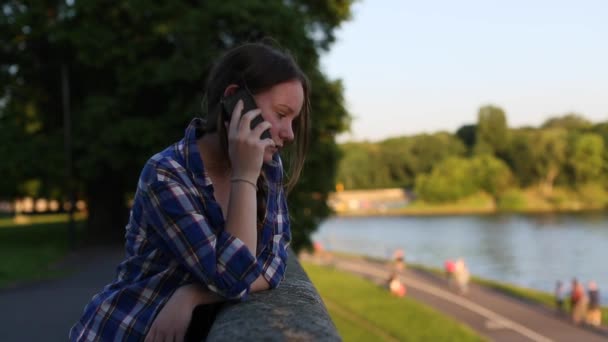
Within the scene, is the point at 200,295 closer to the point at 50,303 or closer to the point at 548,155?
the point at 50,303

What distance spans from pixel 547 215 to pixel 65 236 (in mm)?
56181

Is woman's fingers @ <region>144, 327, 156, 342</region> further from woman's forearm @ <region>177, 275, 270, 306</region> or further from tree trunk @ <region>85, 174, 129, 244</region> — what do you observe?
tree trunk @ <region>85, 174, 129, 244</region>

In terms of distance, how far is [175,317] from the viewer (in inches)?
75.2

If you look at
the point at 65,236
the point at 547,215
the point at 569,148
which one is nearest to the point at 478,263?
the point at 65,236

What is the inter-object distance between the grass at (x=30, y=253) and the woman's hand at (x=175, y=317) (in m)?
12.3

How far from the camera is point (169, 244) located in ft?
6.28

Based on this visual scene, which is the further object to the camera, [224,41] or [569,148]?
[569,148]

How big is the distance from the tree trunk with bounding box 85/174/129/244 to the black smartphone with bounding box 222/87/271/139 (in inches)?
856

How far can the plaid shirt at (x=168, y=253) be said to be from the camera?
1.91 m

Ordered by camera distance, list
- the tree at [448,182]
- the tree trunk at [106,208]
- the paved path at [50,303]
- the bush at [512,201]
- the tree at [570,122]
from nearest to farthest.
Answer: the paved path at [50,303], the tree trunk at [106,208], the bush at [512,201], the tree at [448,182], the tree at [570,122]

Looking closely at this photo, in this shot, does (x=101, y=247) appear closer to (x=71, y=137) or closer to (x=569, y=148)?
(x=71, y=137)

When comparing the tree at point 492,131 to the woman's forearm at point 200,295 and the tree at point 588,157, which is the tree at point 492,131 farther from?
the woman's forearm at point 200,295

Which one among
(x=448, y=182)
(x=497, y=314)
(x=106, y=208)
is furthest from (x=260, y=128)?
(x=448, y=182)

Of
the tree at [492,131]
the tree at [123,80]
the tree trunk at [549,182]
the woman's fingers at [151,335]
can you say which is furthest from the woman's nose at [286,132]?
the tree at [492,131]
